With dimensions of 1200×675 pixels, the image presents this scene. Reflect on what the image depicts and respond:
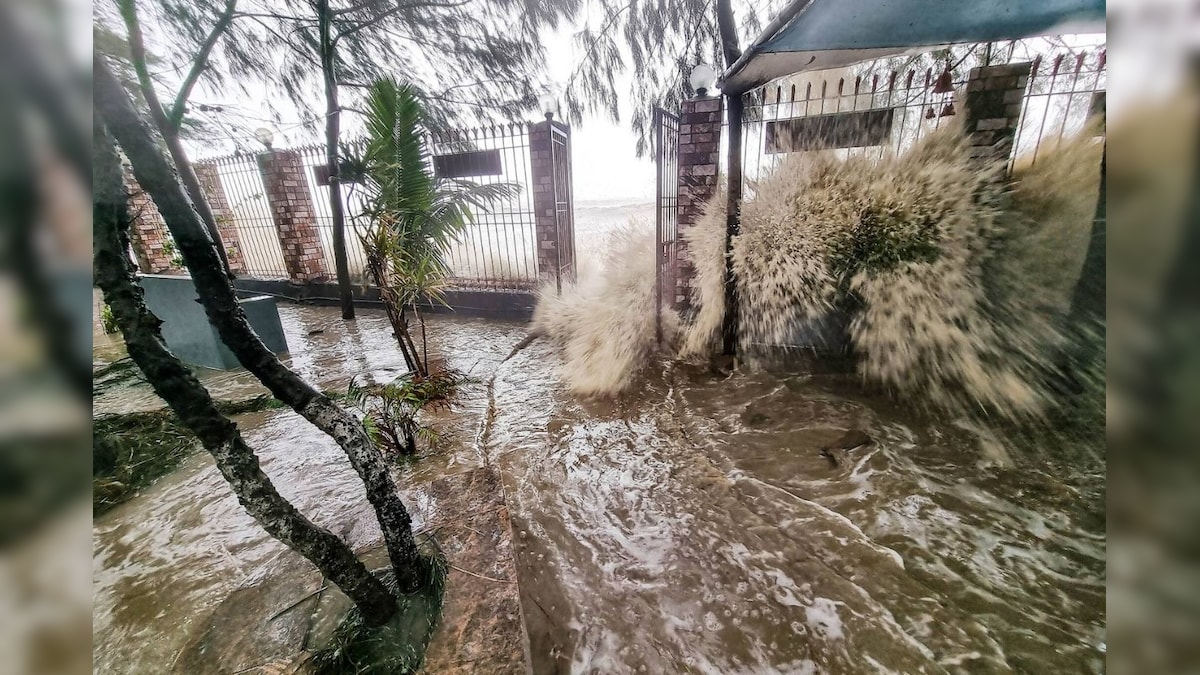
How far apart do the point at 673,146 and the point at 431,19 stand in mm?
4559

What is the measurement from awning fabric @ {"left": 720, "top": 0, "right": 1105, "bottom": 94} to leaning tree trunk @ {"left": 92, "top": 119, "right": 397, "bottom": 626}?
3121mm

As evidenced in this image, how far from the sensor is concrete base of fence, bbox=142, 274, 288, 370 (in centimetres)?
441

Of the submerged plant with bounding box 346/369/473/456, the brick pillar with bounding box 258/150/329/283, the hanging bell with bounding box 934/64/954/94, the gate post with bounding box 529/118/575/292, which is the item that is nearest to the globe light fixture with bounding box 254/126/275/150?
the brick pillar with bounding box 258/150/329/283

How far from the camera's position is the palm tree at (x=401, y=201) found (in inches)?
127

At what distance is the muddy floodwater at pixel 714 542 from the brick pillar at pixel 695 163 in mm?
1820

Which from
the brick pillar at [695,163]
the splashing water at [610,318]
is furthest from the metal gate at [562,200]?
the brick pillar at [695,163]

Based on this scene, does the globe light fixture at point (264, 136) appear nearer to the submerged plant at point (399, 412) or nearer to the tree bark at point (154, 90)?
the tree bark at point (154, 90)

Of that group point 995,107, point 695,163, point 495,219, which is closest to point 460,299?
point 495,219

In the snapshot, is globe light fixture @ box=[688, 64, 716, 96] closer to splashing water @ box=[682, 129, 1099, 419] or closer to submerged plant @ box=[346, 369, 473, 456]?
splashing water @ box=[682, 129, 1099, 419]

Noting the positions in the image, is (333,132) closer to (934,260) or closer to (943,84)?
(943,84)

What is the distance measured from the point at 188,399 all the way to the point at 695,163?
4231mm
